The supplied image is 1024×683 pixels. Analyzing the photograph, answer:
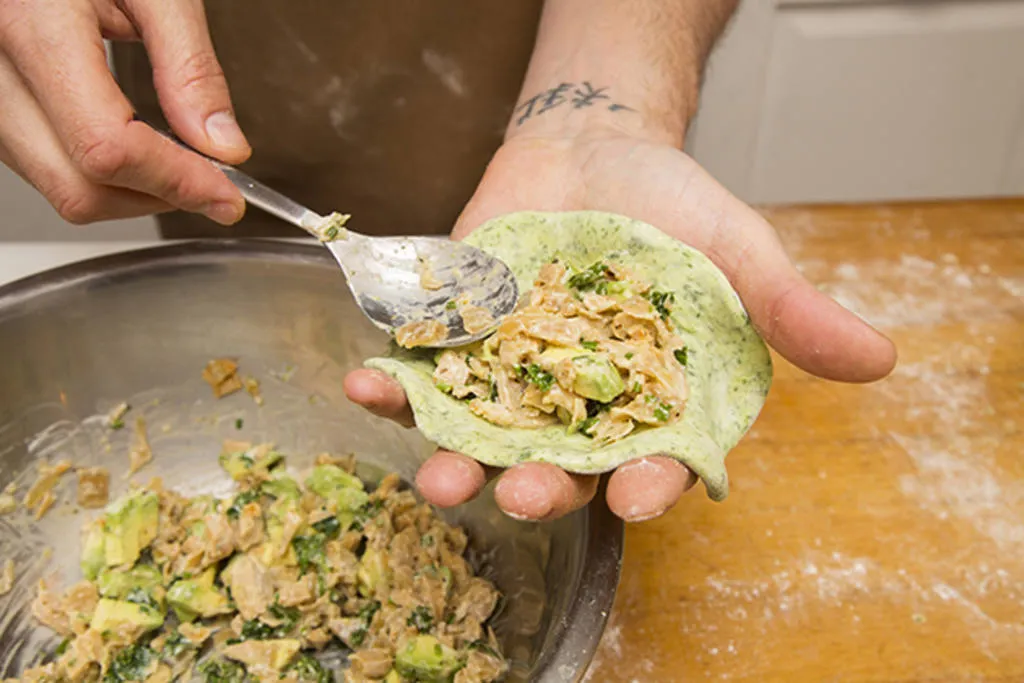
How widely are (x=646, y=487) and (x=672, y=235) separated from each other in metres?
0.44

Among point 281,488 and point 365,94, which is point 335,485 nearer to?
point 281,488

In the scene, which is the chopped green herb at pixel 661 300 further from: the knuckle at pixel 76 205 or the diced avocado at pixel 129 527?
the diced avocado at pixel 129 527

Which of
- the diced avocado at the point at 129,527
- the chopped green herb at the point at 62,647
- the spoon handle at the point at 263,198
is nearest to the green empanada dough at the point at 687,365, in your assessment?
the spoon handle at the point at 263,198

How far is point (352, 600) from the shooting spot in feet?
4.32

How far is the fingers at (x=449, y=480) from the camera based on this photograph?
96cm

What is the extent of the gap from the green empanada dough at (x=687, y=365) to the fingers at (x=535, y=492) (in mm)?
30

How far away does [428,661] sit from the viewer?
115cm

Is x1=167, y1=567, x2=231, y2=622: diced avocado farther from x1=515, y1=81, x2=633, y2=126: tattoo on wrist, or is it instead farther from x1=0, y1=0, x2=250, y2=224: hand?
x1=515, y1=81, x2=633, y2=126: tattoo on wrist

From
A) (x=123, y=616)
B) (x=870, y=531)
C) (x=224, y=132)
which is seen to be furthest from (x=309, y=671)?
(x=870, y=531)

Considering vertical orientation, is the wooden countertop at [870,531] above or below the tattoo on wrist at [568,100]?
below

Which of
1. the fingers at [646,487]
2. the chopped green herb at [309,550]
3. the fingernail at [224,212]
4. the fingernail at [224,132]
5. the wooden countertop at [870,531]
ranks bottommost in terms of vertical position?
the wooden countertop at [870,531]

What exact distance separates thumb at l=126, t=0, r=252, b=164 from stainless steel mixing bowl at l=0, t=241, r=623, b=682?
32cm

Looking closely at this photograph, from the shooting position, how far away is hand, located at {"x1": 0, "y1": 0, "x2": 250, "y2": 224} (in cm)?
105

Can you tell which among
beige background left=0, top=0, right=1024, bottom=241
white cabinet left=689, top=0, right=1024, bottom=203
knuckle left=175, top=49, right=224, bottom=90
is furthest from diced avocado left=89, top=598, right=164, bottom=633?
white cabinet left=689, top=0, right=1024, bottom=203
